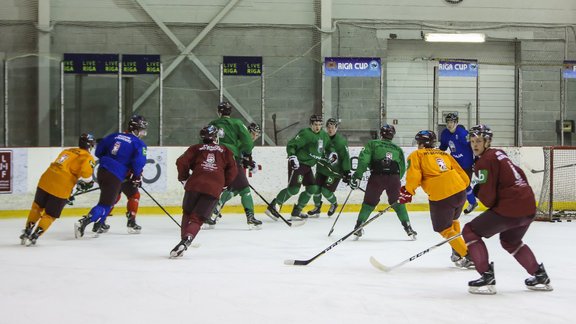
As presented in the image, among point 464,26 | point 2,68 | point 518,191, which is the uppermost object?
point 464,26

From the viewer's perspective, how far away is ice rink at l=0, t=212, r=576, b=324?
14.9 feet

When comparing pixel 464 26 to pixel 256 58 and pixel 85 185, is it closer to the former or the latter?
pixel 256 58

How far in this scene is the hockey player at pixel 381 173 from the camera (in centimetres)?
831

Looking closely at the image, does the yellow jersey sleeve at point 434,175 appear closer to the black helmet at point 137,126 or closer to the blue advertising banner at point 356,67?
the black helmet at point 137,126

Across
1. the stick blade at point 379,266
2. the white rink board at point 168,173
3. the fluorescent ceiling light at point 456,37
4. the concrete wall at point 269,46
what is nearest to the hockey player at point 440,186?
the stick blade at point 379,266

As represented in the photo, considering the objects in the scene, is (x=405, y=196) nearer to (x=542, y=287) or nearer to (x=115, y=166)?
(x=542, y=287)

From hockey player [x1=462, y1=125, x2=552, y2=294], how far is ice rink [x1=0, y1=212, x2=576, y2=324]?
0.44 ft

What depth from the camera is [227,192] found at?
9758 millimetres

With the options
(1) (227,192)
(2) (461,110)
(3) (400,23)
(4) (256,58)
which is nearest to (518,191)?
(1) (227,192)

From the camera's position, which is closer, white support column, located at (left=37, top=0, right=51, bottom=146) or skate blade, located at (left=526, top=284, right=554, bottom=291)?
skate blade, located at (left=526, top=284, right=554, bottom=291)

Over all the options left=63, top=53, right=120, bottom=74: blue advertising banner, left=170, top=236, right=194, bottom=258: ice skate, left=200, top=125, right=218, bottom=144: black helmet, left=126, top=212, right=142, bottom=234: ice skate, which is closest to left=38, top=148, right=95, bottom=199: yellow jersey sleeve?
left=126, top=212, right=142, bottom=234: ice skate

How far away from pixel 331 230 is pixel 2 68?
226 inches

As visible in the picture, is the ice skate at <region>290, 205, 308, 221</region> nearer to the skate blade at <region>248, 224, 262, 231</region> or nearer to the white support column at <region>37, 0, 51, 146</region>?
the skate blade at <region>248, 224, 262, 231</region>

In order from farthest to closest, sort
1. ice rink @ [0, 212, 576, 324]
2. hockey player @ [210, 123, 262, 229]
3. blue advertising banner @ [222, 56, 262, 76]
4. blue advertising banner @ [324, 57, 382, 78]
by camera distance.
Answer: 1. blue advertising banner @ [222, 56, 262, 76]
2. blue advertising banner @ [324, 57, 382, 78]
3. hockey player @ [210, 123, 262, 229]
4. ice rink @ [0, 212, 576, 324]
